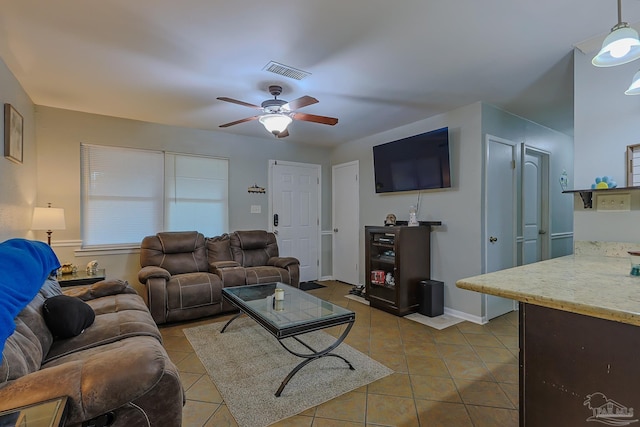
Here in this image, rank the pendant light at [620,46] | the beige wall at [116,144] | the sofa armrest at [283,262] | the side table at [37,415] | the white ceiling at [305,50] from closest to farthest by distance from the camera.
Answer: the side table at [37,415]
the pendant light at [620,46]
the white ceiling at [305,50]
the beige wall at [116,144]
the sofa armrest at [283,262]

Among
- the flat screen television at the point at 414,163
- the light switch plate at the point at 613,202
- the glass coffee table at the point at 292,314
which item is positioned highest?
the flat screen television at the point at 414,163

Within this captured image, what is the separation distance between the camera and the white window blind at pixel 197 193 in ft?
13.6

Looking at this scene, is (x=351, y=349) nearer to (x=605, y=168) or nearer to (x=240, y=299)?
(x=240, y=299)

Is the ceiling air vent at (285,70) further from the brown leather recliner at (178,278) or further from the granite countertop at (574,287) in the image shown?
the brown leather recliner at (178,278)

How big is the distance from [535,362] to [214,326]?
2.89 meters

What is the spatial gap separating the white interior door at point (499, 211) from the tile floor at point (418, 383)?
582 mm

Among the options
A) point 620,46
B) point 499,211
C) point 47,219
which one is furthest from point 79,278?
point 499,211

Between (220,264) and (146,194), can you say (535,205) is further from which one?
(146,194)

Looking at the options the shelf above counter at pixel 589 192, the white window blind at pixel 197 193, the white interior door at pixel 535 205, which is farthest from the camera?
the white window blind at pixel 197 193

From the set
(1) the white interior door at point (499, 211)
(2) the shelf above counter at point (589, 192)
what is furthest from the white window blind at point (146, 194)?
(2) the shelf above counter at point (589, 192)

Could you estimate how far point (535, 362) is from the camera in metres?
1.14

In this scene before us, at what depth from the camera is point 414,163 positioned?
3877mm

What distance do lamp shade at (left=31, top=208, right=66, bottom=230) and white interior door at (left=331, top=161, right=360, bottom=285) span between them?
3803 millimetres

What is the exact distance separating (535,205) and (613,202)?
2.16 m
